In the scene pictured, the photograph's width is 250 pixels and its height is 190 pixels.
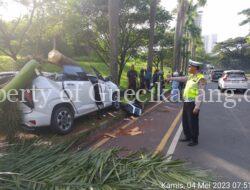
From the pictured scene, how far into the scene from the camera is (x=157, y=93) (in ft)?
61.9

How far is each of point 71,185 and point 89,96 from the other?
6268 mm

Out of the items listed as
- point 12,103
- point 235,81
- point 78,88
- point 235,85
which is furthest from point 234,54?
point 12,103

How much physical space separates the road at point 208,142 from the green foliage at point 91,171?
111 centimetres

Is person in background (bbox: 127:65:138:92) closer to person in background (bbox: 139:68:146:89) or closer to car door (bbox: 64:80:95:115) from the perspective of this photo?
person in background (bbox: 139:68:146:89)

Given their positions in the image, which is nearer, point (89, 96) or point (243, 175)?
point (243, 175)

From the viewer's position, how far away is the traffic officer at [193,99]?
8216mm

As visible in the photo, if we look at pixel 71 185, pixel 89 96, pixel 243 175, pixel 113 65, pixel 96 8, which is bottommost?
pixel 243 175

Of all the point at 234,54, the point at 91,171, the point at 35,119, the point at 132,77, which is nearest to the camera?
the point at 91,171

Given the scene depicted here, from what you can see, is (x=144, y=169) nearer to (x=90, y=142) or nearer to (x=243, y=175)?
(x=243, y=175)

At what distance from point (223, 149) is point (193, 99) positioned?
4.06 ft

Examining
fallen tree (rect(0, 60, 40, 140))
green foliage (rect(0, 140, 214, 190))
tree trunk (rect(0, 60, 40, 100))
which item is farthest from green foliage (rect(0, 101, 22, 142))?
green foliage (rect(0, 140, 214, 190))

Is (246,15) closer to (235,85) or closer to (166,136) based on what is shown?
(235,85)

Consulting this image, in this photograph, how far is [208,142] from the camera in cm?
866

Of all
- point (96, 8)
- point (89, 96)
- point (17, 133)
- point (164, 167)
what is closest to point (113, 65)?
point (89, 96)
